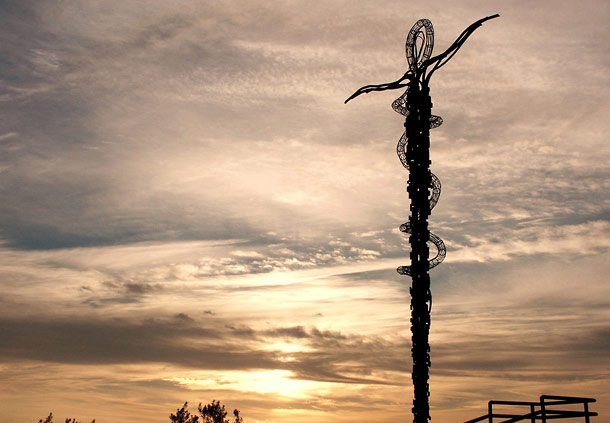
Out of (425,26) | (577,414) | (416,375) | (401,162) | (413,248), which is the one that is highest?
(425,26)

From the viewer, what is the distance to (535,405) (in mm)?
26312

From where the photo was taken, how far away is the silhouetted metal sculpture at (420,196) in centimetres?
3406

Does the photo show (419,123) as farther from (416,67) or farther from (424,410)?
(424,410)

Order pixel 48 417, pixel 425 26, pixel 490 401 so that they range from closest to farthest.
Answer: pixel 490 401
pixel 425 26
pixel 48 417

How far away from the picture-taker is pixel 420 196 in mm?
35531

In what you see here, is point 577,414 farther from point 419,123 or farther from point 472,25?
point 472,25

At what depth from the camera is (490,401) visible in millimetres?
28156

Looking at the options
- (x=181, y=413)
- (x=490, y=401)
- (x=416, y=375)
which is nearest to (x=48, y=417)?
(x=181, y=413)

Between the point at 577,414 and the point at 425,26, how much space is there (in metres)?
22.2

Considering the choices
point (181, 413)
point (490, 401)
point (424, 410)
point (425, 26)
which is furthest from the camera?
point (181, 413)

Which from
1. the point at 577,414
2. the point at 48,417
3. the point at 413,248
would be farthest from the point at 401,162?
the point at 48,417

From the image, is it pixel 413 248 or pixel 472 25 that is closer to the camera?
pixel 413 248

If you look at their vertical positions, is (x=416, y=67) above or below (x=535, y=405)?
above

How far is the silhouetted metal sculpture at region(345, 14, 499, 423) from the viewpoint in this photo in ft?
112
